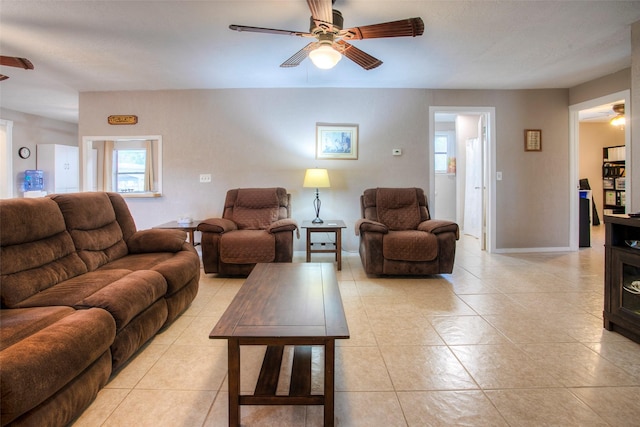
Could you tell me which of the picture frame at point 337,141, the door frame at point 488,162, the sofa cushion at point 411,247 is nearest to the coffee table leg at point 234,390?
the sofa cushion at point 411,247

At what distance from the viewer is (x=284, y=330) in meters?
1.37

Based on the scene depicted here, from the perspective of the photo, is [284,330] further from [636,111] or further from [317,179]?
[636,111]

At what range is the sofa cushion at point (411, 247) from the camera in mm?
3414

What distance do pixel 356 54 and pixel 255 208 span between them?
2213 millimetres

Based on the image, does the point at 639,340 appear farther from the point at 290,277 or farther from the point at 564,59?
the point at 564,59

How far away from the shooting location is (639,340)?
6.77ft

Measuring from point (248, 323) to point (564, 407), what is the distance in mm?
1471

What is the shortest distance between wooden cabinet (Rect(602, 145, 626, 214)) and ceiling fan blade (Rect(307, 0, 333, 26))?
813 cm

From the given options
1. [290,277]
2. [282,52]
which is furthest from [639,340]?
A: [282,52]

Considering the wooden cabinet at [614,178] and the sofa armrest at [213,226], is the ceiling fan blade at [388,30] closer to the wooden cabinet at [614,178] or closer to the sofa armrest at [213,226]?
the sofa armrest at [213,226]

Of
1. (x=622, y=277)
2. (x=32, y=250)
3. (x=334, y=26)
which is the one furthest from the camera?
(x=334, y=26)

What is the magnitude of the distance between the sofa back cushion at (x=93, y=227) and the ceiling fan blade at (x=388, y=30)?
2257mm

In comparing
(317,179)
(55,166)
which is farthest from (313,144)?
(55,166)

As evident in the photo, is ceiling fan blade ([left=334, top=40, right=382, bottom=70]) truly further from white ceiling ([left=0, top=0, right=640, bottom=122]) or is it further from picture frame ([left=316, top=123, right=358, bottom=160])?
picture frame ([left=316, top=123, right=358, bottom=160])
